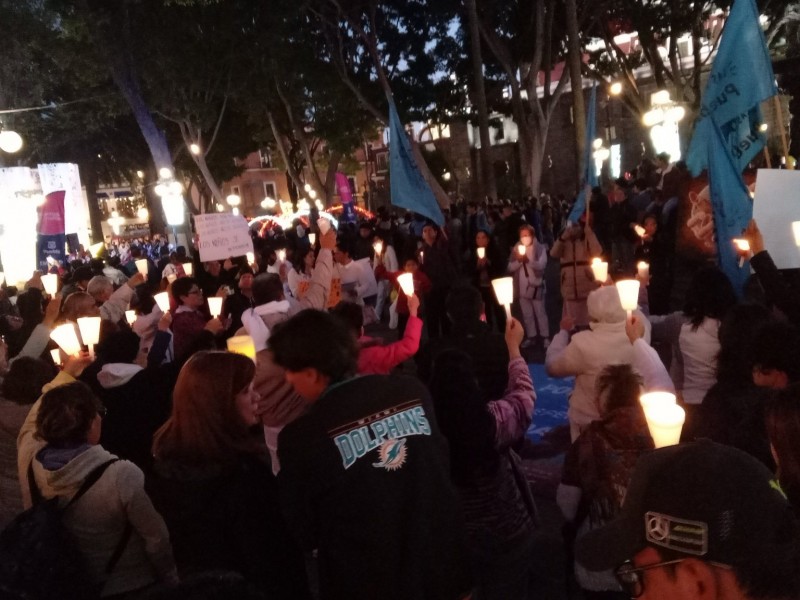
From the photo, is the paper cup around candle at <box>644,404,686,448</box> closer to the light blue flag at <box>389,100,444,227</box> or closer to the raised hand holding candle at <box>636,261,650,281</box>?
the raised hand holding candle at <box>636,261,650,281</box>

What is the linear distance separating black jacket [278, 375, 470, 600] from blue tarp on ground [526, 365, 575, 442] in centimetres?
383

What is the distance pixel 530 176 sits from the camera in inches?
901

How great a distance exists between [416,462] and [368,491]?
0.60 feet

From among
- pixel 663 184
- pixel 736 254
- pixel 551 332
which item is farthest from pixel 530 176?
pixel 736 254

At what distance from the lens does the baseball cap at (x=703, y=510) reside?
4.34 feet

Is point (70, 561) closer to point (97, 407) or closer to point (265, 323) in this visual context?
point (97, 407)

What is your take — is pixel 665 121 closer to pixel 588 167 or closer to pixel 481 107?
pixel 481 107

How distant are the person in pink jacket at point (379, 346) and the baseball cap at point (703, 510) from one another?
2392mm

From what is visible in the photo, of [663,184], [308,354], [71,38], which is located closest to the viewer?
[308,354]

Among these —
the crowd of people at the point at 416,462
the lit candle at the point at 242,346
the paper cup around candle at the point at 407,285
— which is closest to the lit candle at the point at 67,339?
the crowd of people at the point at 416,462

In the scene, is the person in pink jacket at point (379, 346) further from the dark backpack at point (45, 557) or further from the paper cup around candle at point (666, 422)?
the paper cup around candle at point (666, 422)

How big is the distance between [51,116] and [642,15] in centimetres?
2274

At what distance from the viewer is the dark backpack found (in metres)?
2.46

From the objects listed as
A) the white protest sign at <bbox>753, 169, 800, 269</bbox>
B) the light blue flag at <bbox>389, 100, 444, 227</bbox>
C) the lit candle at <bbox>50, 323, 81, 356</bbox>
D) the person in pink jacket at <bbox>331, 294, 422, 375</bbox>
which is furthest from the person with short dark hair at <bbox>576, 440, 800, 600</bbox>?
the light blue flag at <bbox>389, 100, 444, 227</bbox>
